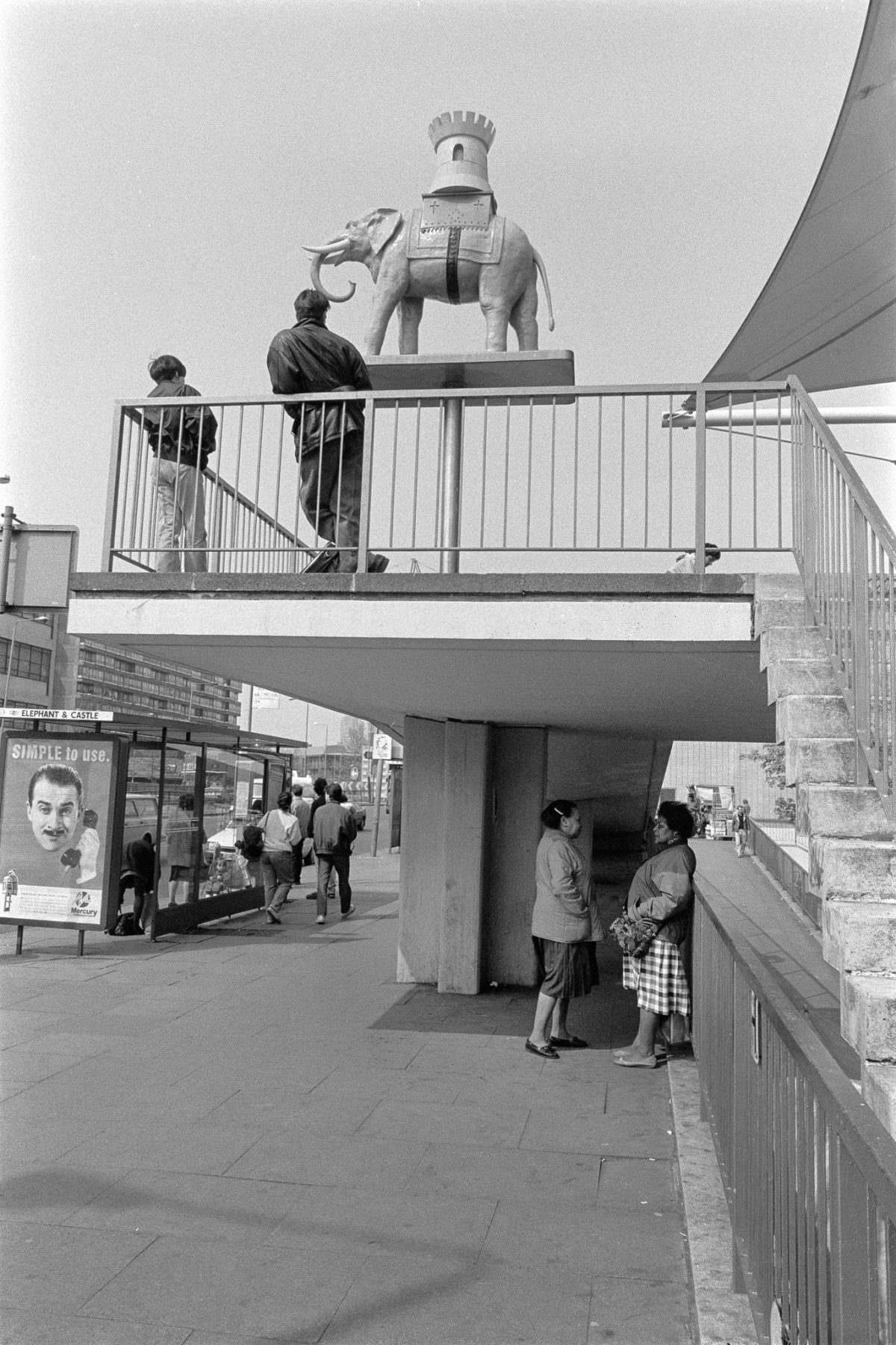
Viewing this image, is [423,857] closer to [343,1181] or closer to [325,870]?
[325,870]

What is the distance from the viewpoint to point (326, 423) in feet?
21.1

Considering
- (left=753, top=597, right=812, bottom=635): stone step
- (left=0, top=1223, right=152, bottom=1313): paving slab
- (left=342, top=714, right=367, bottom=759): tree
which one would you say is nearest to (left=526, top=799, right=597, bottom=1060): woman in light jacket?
(left=753, top=597, right=812, bottom=635): stone step

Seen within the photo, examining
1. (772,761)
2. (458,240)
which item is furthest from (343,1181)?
(772,761)

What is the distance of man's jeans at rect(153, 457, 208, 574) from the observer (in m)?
6.57

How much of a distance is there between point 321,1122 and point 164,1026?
2522 millimetres

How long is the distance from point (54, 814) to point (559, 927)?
5688mm

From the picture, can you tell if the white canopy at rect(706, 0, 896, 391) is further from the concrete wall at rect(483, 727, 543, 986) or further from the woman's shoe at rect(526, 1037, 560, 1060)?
the woman's shoe at rect(526, 1037, 560, 1060)

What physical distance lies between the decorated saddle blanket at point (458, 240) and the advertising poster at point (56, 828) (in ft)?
18.4

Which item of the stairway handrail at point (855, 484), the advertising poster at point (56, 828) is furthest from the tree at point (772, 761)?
the stairway handrail at point (855, 484)

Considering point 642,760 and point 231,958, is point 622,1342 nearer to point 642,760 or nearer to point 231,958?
point 231,958

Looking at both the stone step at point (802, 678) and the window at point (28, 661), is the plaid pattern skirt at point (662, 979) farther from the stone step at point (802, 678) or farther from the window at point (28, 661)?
the window at point (28, 661)

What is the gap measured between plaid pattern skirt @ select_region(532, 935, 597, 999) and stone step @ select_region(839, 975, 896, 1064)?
13.9 feet

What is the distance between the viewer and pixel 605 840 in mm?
16531

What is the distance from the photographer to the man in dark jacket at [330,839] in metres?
13.4
